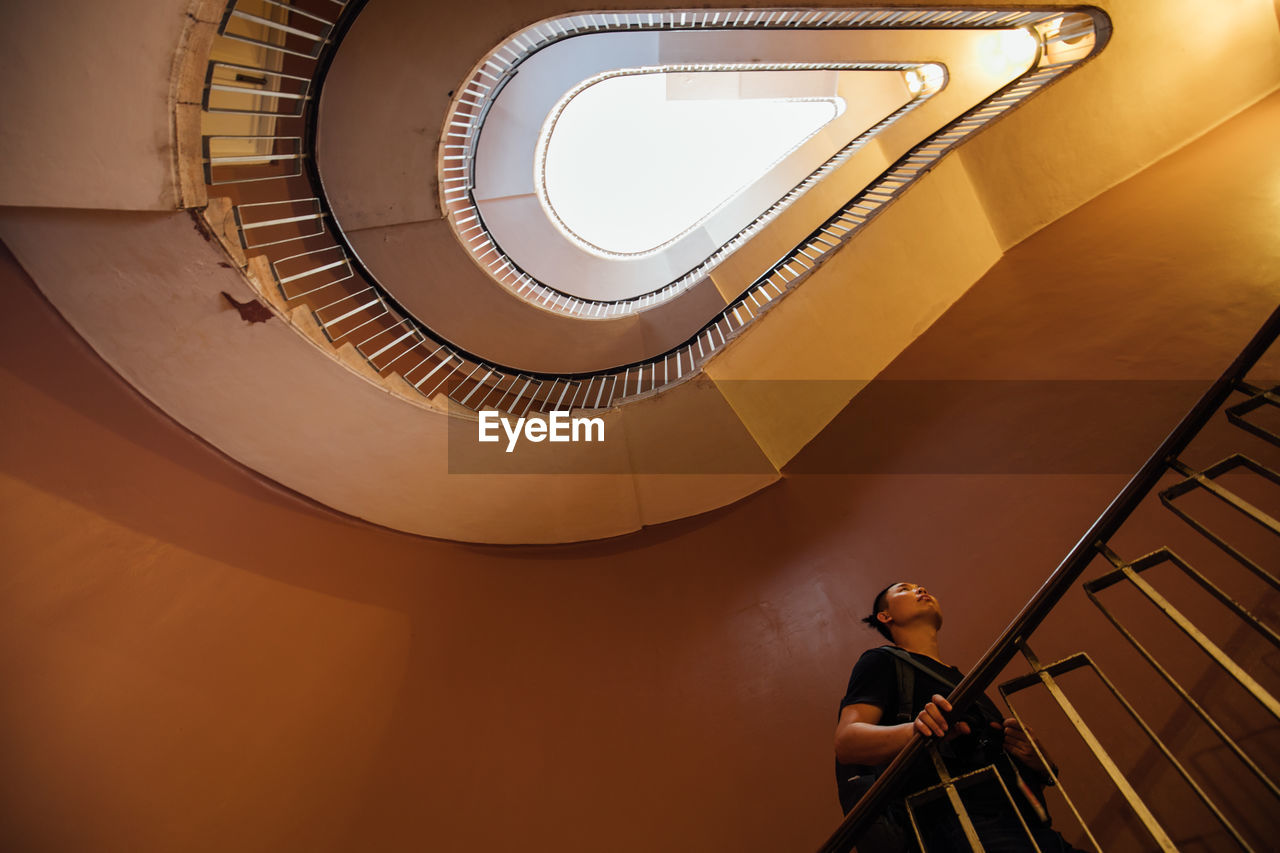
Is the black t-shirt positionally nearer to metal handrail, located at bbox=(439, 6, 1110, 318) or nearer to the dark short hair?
the dark short hair

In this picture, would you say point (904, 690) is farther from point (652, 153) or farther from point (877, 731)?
point (652, 153)

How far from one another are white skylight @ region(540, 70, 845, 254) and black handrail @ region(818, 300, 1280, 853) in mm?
12052

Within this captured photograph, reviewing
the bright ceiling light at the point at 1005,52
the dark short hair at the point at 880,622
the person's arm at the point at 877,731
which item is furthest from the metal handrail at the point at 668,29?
the person's arm at the point at 877,731

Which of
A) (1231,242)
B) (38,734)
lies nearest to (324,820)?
(38,734)

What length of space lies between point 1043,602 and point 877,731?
28.5 inches

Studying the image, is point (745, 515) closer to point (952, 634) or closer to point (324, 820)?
point (952, 634)

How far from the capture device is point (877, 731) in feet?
7.06

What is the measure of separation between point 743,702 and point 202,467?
4.02 meters

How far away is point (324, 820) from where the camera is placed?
4.07m

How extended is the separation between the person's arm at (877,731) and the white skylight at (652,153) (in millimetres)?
12296

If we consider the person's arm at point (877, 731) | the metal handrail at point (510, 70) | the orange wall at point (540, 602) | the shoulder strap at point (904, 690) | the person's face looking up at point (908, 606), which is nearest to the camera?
the person's arm at point (877, 731)

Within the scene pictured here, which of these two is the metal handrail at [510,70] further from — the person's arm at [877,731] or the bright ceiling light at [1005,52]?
the bright ceiling light at [1005,52]

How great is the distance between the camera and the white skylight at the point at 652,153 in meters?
14.1

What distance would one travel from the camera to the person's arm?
6.31 ft
